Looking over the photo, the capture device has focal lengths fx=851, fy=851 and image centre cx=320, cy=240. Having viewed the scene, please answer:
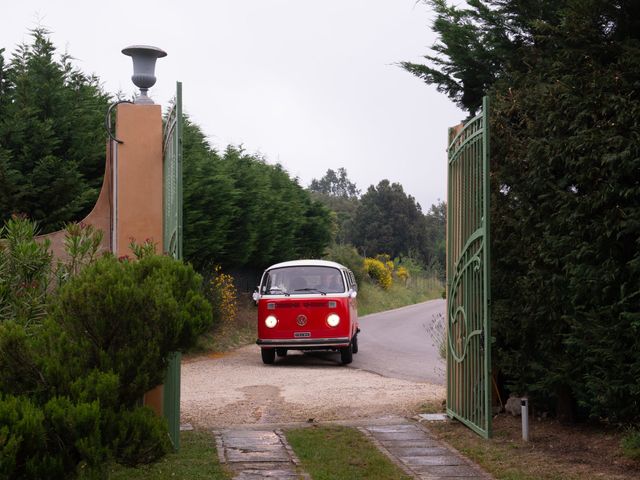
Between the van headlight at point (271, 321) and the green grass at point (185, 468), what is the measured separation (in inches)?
292

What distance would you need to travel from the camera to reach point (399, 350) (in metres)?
18.5

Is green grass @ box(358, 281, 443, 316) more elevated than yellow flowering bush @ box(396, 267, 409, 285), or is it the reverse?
yellow flowering bush @ box(396, 267, 409, 285)

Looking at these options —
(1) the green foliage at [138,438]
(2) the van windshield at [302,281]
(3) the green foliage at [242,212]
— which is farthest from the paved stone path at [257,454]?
(3) the green foliage at [242,212]

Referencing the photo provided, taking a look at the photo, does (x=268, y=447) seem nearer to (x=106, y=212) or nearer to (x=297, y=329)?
(x=106, y=212)

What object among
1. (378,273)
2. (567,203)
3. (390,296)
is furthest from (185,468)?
(378,273)

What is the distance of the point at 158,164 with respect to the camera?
8414mm

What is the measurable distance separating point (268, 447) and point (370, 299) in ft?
87.3

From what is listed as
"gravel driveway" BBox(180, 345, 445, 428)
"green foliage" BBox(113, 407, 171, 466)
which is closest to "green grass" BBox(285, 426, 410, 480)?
"gravel driveway" BBox(180, 345, 445, 428)

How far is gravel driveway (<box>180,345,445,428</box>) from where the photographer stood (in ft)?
32.9

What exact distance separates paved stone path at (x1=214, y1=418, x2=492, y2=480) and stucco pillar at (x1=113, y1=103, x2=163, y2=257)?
2.08m

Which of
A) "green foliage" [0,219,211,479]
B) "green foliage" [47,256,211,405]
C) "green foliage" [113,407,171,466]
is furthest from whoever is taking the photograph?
"green foliage" [47,256,211,405]

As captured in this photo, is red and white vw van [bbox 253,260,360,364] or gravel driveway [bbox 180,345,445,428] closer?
gravel driveway [bbox 180,345,445,428]

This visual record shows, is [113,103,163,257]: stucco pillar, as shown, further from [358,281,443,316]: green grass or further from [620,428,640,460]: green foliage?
[358,281,443,316]: green grass

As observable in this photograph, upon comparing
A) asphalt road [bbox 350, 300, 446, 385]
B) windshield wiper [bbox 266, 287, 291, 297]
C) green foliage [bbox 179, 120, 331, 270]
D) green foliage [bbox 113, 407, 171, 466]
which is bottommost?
asphalt road [bbox 350, 300, 446, 385]
